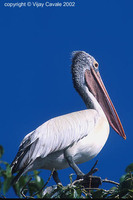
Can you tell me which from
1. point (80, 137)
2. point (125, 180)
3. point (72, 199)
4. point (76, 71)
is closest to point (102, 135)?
point (80, 137)

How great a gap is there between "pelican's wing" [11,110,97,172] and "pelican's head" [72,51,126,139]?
2.39ft

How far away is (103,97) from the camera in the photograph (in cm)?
735

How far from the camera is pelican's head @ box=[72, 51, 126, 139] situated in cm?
720

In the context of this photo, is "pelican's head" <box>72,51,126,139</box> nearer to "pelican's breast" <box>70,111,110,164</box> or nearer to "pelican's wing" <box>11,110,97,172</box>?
"pelican's wing" <box>11,110,97,172</box>

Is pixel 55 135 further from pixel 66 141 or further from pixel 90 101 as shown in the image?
pixel 90 101

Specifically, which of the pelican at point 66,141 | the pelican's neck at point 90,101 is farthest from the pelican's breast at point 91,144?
the pelican's neck at point 90,101

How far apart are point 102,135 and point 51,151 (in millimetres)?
959

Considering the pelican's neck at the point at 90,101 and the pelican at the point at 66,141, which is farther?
the pelican's neck at the point at 90,101

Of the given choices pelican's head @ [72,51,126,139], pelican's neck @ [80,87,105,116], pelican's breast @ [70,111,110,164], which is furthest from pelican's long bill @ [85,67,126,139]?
pelican's breast @ [70,111,110,164]

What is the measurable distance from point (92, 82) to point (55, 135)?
180 cm

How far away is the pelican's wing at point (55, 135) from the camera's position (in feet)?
18.2

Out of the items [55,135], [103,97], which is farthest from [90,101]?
[55,135]

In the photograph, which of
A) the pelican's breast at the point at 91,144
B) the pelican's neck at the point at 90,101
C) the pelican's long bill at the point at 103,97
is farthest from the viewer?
the pelican's long bill at the point at 103,97

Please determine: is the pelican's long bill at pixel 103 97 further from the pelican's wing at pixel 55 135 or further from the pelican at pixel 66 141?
the pelican's wing at pixel 55 135
